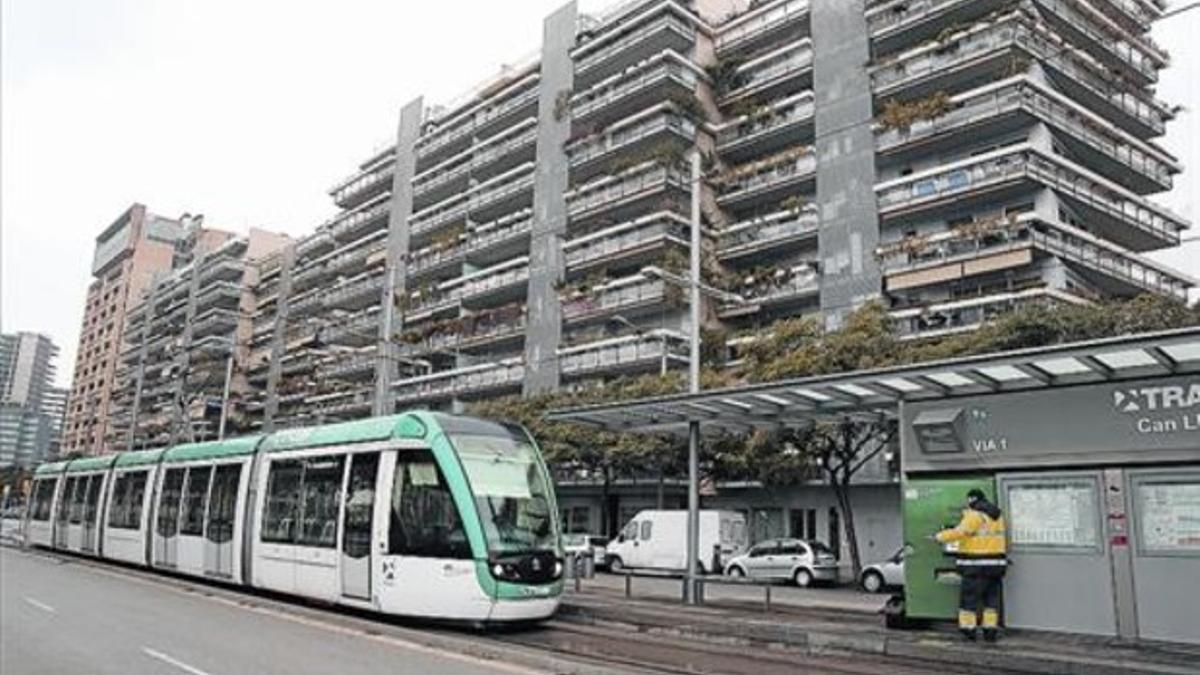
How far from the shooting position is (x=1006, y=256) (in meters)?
34.4

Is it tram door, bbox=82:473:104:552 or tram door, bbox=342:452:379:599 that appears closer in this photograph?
tram door, bbox=342:452:379:599

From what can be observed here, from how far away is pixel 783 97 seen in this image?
46531 millimetres

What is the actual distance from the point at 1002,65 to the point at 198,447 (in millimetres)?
32226

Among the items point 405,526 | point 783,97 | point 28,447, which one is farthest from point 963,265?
point 28,447

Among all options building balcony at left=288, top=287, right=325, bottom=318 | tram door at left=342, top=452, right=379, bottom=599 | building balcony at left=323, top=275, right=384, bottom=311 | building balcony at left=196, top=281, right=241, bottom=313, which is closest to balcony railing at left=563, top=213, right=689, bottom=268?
building balcony at left=323, top=275, right=384, bottom=311

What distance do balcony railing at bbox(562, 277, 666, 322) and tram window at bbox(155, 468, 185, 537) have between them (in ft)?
86.6

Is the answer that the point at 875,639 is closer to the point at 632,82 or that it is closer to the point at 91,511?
the point at 91,511

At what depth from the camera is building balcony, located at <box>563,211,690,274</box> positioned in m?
46.3

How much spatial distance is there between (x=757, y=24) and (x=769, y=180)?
970 centimetres

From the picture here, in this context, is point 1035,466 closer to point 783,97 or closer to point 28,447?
point 783,97

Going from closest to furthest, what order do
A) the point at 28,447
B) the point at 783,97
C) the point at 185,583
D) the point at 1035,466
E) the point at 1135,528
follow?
1. the point at 1135,528
2. the point at 1035,466
3. the point at 185,583
4. the point at 783,97
5. the point at 28,447

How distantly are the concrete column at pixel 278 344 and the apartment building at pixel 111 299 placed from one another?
1261 inches

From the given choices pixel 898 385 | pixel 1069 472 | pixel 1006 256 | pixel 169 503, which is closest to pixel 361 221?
pixel 1006 256

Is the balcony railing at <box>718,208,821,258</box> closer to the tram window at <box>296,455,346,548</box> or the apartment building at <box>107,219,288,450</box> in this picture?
the tram window at <box>296,455,346,548</box>
